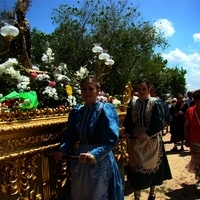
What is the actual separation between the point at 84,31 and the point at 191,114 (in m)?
14.9

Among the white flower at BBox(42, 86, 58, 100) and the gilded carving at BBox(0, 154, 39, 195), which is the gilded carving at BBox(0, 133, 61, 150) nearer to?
the gilded carving at BBox(0, 154, 39, 195)

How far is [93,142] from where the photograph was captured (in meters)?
2.67

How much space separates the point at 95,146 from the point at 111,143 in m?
0.17

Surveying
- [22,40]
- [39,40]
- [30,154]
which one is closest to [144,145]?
[30,154]

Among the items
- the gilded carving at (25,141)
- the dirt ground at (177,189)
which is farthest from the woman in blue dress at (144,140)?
the gilded carving at (25,141)

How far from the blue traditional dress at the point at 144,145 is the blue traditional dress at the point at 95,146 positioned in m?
1.16

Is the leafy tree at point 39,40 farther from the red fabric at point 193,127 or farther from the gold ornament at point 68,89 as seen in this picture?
the gold ornament at point 68,89

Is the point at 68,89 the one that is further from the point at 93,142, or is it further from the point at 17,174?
the point at 17,174

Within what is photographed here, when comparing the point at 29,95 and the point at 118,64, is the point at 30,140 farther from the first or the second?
the point at 118,64

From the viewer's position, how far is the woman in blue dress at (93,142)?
8.49ft

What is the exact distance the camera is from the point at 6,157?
2338mm

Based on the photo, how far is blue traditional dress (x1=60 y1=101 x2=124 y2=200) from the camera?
8.45ft

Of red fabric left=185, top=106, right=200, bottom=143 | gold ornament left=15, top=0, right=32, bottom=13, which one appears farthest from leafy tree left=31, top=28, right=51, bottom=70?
red fabric left=185, top=106, right=200, bottom=143

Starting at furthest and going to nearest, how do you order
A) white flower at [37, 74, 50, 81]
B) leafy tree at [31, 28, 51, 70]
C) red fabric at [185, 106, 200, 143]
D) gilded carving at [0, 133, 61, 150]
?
leafy tree at [31, 28, 51, 70], red fabric at [185, 106, 200, 143], white flower at [37, 74, 50, 81], gilded carving at [0, 133, 61, 150]
